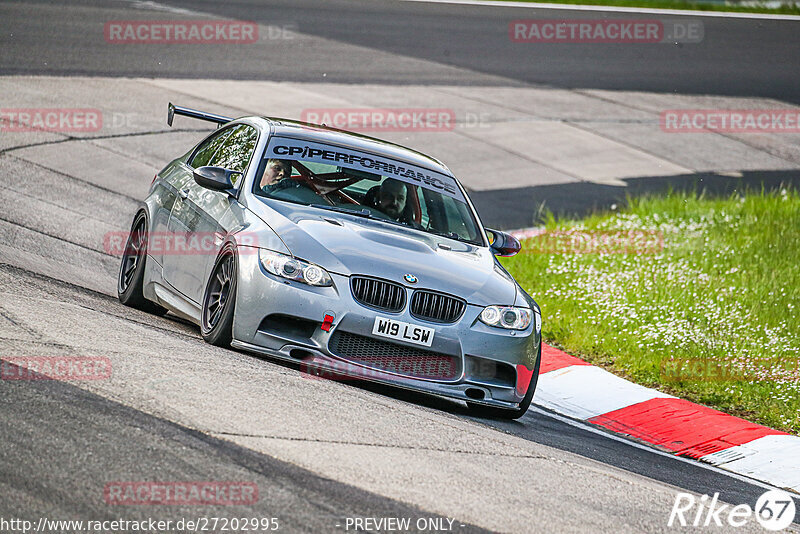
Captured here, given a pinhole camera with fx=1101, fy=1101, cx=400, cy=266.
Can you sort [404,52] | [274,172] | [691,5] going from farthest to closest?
[691,5]
[404,52]
[274,172]

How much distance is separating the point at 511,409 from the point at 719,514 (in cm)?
191

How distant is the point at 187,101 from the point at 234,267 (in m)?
9.89

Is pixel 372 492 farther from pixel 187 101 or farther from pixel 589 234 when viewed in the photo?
pixel 187 101

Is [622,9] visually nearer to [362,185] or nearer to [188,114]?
[188,114]

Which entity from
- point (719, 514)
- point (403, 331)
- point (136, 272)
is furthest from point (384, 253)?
point (719, 514)

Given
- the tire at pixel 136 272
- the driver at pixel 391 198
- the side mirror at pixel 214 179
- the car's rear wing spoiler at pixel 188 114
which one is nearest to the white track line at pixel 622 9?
the car's rear wing spoiler at pixel 188 114

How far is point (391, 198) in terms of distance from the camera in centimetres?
786

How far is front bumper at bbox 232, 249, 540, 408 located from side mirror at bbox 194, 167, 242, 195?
0.82 meters

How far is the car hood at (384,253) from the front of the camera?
21.7 ft

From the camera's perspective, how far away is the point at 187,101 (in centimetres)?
1606

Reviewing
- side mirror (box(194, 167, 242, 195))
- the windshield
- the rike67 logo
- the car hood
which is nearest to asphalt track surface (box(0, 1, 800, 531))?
the rike67 logo

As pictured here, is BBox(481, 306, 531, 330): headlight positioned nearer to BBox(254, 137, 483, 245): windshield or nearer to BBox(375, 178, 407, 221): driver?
BBox(254, 137, 483, 245): windshield

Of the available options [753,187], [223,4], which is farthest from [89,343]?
[223,4]

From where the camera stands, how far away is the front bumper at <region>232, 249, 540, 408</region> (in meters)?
6.44
